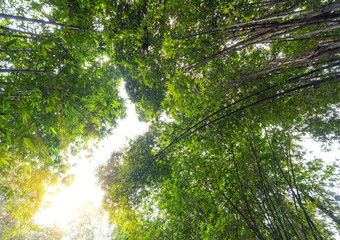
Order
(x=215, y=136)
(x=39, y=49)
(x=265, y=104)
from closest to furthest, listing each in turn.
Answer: (x=39, y=49)
(x=265, y=104)
(x=215, y=136)

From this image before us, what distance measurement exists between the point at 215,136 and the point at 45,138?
5.26 metres

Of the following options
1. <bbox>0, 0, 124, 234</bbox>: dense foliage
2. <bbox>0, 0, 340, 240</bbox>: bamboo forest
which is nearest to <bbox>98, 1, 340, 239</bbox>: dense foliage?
<bbox>0, 0, 340, 240</bbox>: bamboo forest

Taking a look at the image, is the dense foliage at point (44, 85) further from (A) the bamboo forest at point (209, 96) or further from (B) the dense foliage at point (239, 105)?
(B) the dense foliage at point (239, 105)

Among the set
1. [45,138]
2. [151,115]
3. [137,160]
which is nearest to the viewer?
[45,138]

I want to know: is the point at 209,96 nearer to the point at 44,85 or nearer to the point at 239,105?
the point at 239,105

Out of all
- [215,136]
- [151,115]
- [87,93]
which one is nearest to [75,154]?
[151,115]

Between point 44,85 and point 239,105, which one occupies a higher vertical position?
point 239,105

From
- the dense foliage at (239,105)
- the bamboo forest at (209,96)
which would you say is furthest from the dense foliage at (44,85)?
the dense foliage at (239,105)

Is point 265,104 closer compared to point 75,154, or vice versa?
point 265,104

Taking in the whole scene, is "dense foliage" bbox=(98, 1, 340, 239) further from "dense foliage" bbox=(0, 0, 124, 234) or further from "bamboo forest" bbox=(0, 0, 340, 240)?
"dense foliage" bbox=(0, 0, 124, 234)

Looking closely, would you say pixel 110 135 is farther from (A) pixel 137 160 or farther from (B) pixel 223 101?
(B) pixel 223 101

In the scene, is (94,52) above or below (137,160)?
above

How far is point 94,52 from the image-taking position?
4.09m

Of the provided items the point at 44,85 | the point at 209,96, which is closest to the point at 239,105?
the point at 209,96
